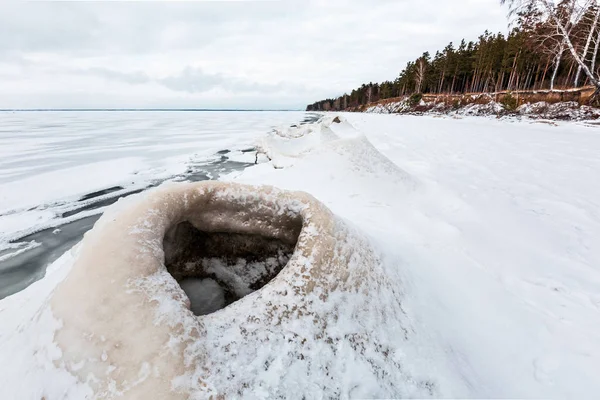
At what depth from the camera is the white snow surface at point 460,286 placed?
5.59 feet

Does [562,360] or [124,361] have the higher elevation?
[124,361]

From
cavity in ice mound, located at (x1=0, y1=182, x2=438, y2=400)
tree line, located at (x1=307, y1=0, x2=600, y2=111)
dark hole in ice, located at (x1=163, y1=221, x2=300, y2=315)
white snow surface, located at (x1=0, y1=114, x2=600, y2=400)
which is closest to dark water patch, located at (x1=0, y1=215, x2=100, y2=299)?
white snow surface, located at (x1=0, y1=114, x2=600, y2=400)

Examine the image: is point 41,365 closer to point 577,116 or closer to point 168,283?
point 168,283

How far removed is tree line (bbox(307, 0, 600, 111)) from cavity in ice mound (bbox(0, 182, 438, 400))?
68.4ft

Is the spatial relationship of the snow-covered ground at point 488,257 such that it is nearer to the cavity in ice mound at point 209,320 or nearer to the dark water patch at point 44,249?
the cavity in ice mound at point 209,320

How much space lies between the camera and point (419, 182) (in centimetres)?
598

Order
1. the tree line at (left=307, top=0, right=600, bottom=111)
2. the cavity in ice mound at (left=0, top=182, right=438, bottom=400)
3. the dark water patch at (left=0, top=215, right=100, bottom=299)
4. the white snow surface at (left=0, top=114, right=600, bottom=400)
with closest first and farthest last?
the cavity in ice mound at (left=0, top=182, right=438, bottom=400) < the white snow surface at (left=0, top=114, right=600, bottom=400) < the dark water patch at (left=0, top=215, right=100, bottom=299) < the tree line at (left=307, top=0, right=600, bottom=111)

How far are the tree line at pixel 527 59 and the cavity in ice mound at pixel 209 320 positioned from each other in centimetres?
2086

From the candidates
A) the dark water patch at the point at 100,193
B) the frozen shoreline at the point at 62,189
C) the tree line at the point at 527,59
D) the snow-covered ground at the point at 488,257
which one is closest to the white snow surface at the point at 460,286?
the snow-covered ground at the point at 488,257

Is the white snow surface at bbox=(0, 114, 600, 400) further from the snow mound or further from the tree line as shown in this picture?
the snow mound

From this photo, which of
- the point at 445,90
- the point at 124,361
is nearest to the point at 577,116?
the point at 124,361

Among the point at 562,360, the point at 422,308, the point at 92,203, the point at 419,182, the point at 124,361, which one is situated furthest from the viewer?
the point at 92,203

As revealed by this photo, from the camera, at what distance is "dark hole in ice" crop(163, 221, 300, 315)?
8.54 feet

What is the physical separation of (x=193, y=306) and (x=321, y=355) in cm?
130
